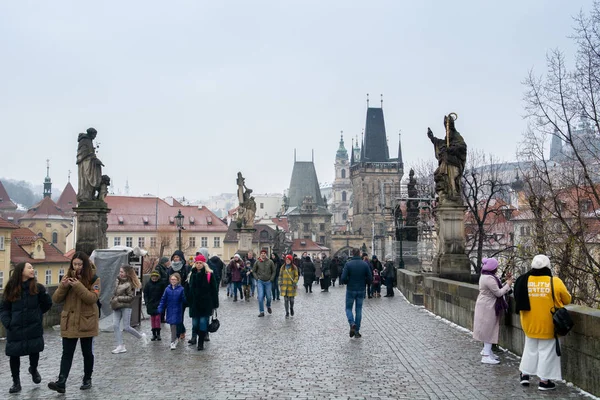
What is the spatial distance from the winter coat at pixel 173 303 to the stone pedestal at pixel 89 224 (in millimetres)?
6702

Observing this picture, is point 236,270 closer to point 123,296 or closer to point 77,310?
point 123,296

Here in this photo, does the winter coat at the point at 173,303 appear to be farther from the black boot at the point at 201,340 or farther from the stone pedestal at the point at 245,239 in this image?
the stone pedestal at the point at 245,239

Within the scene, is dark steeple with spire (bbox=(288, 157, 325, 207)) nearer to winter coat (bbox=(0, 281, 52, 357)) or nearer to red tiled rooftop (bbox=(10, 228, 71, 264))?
red tiled rooftop (bbox=(10, 228, 71, 264))

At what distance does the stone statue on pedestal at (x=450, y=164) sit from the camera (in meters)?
17.9

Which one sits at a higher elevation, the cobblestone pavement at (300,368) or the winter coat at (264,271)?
the winter coat at (264,271)

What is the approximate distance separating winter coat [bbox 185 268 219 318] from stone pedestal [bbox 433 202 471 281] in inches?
288

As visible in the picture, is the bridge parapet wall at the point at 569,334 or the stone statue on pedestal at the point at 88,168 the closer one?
the bridge parapet wall at the point at 569,334

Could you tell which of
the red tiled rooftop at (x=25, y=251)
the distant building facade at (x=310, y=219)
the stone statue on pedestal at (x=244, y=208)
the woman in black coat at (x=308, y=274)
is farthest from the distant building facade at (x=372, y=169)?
the woman in black coat at (x=308, y=274)

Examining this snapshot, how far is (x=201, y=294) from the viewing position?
1261 cm

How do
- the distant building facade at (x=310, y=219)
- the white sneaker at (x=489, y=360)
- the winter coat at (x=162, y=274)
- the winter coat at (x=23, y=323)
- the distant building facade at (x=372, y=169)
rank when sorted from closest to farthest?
the winter coat at (x=23, y=323)
the white sneaker at (x=489, y=360)
the winter coat at (x=162, y=274)
the distant building facade at (x=372, y=169)
the distant building facade at (x=310, y=219)

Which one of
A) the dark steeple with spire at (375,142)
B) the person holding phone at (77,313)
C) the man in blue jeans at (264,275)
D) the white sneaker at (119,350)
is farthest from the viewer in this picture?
the dark steeple with spire at (375,142)

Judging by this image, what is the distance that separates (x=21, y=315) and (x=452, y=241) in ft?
38.9

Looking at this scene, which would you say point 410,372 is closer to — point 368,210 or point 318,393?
point 318,393

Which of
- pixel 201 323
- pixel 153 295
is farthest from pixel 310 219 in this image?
pixel 201 323
